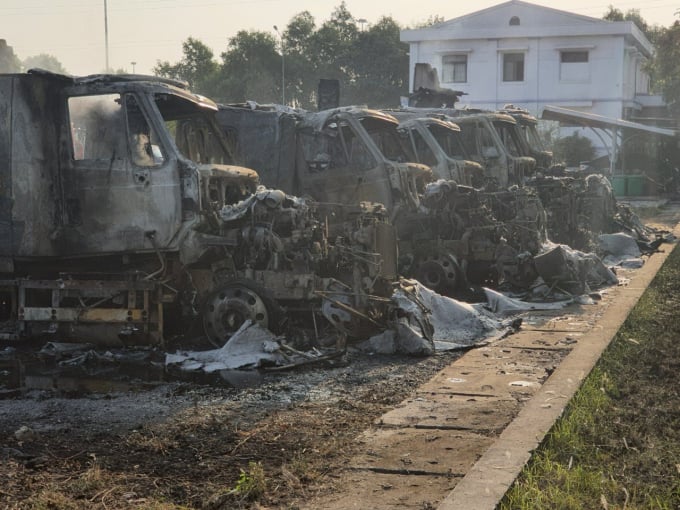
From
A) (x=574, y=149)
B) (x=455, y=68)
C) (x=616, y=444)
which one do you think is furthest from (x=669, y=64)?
(x=616, y=444)

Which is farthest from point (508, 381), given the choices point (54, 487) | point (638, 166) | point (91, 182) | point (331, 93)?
point (638, 166)

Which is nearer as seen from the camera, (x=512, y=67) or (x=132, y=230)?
(x=132, y=230)

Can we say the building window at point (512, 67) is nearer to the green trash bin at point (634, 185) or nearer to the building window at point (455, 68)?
the building window at point (455, 68)

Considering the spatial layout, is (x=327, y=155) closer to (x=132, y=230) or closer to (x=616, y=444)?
(x=132, y=230)

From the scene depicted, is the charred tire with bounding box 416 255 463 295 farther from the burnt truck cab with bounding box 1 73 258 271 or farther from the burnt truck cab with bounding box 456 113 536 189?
the burnt truck cab with bounding box 456 113 536 189

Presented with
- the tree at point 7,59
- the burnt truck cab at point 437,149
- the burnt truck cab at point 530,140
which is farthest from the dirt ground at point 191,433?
the burnt truck cab at point 530,140

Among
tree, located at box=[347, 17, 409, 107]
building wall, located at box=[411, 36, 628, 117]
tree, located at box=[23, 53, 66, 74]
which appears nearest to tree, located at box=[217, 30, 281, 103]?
tree, located at box=[347, 17, 409, 107]

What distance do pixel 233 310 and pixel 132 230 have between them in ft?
4.17

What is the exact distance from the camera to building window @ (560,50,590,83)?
151 ft

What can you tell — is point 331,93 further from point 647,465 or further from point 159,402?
point 647,465

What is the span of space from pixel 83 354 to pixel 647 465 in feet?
17.3

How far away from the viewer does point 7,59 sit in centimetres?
1313

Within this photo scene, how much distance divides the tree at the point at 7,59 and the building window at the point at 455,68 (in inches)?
1432

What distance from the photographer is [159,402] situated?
6.89 meters
